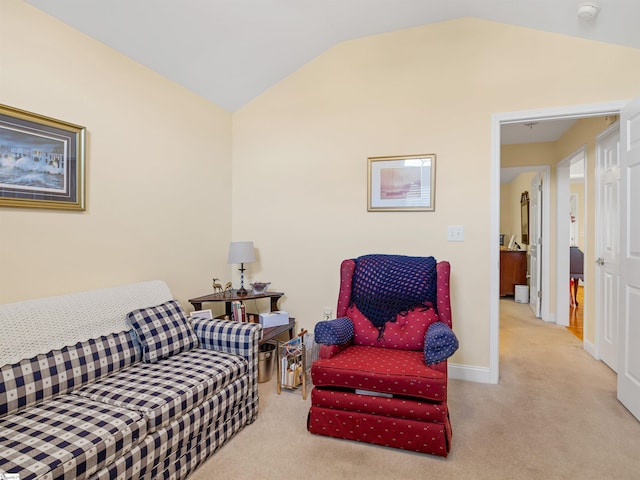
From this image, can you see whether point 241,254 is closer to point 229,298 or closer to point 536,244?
point 229,298

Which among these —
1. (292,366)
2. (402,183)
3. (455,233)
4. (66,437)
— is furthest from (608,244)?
(66,437)

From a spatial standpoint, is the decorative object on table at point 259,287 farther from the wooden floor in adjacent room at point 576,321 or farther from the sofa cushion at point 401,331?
the wooden floor in adjacent room at point 576,321

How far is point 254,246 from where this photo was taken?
356 cm

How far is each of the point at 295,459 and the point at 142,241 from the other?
1774mm

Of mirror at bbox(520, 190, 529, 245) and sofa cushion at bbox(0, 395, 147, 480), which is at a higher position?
mirror at bbox(520, 190, 529, 245)

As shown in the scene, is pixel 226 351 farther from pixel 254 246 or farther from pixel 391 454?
pixel 254 246

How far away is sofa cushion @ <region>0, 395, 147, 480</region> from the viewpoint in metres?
1.20

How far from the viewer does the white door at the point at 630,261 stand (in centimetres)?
225

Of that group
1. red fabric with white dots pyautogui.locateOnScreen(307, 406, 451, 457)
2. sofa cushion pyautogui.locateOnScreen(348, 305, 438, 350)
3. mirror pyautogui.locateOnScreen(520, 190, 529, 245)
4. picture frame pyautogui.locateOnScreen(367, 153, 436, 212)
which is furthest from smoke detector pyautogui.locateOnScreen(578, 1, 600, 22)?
mirror pyautogui.locateOnScreen(520, 190, 529, 245)

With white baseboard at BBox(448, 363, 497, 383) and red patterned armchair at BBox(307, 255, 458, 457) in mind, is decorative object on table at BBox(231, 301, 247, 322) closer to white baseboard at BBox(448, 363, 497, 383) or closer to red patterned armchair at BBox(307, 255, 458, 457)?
red patterned armchair at BBox(307, 255, 458, 457)

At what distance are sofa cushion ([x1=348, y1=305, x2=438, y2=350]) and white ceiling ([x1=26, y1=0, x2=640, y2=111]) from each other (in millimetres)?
2131

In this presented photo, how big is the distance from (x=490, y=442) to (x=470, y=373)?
89 centimetres

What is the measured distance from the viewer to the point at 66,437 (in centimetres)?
133

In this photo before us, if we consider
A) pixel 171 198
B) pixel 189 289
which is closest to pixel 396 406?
pixel 189 289
